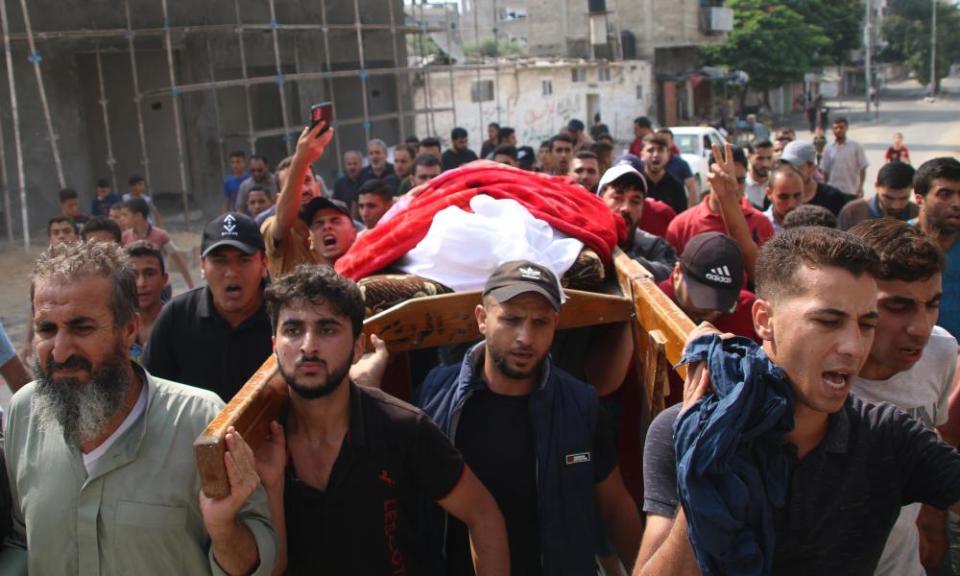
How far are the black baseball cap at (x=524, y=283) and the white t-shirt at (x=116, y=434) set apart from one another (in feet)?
3.34

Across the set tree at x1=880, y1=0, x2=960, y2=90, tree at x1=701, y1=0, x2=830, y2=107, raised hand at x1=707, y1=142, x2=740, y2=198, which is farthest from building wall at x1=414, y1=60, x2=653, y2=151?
tree at x1=880, y1=0, x2=960, y2=90

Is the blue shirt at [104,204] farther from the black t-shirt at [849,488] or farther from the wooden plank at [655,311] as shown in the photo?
the black t-shirt at [849,488]

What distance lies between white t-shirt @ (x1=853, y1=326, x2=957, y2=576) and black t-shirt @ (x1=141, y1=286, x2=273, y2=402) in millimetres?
2066

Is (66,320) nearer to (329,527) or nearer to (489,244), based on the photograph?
(329,527)

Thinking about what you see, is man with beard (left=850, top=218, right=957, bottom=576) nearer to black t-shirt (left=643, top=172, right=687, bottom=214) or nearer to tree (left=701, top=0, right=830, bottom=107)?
black t-shirt (left=643, top=172, right=687, bottom=214)

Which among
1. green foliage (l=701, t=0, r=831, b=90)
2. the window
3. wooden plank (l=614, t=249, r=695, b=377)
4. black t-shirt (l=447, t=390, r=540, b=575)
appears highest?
green foliage (l=701, t=0, r=831, b=90)

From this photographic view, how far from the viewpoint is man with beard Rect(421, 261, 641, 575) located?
2730 millimetres

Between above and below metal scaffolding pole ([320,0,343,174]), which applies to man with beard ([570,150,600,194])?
below

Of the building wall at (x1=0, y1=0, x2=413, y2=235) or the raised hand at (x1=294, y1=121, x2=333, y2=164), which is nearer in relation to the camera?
the raised hand at (x1=294, y1=121, x2=333, y2=164)

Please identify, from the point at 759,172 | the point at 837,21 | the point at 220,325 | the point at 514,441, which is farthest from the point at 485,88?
the point at 837,21

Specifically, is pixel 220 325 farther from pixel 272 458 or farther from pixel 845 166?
pixel 845 166

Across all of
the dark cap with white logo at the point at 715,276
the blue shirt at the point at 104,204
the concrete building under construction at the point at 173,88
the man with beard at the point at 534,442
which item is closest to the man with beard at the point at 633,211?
the dark cap with white logo at the point at 715,276

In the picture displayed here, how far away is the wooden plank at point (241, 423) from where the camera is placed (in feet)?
7.09

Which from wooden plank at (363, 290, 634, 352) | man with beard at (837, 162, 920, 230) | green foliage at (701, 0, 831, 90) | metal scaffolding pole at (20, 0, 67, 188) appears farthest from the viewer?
green foliage at (701, 0, 831, 90)
